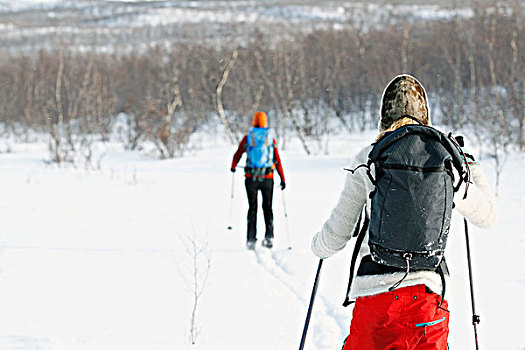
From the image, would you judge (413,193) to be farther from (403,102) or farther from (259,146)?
(259,146)

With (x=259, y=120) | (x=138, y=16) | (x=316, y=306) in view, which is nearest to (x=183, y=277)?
(x=316, y=306)

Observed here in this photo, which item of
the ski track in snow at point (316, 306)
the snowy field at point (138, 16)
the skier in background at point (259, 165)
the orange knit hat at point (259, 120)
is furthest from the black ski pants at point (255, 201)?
the snowy field at point (138, 16)

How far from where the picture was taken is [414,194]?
1896 millimetres

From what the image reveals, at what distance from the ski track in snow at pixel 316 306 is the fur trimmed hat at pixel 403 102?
222cm

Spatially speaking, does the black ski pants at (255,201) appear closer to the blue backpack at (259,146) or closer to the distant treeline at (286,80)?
the blue backpack at (259,146)

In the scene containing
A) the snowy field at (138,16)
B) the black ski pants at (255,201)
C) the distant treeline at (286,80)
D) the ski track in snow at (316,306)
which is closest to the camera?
the ski track in snow at (316,306)

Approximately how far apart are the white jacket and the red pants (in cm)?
4

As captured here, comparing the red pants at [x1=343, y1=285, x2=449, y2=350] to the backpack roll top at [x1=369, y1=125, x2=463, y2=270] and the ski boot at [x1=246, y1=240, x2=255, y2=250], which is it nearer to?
the backpack roll top at [x1=369, y1=125, x2=463, y2=270]

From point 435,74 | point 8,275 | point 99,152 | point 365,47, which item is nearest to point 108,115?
point 99,152

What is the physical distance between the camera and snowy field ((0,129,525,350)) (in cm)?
416

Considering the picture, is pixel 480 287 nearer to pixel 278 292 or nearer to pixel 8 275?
pixel 278 292

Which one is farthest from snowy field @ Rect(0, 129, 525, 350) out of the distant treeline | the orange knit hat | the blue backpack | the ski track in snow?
the distant treeline

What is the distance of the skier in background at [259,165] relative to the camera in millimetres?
7008

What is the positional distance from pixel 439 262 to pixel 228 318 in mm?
2882
